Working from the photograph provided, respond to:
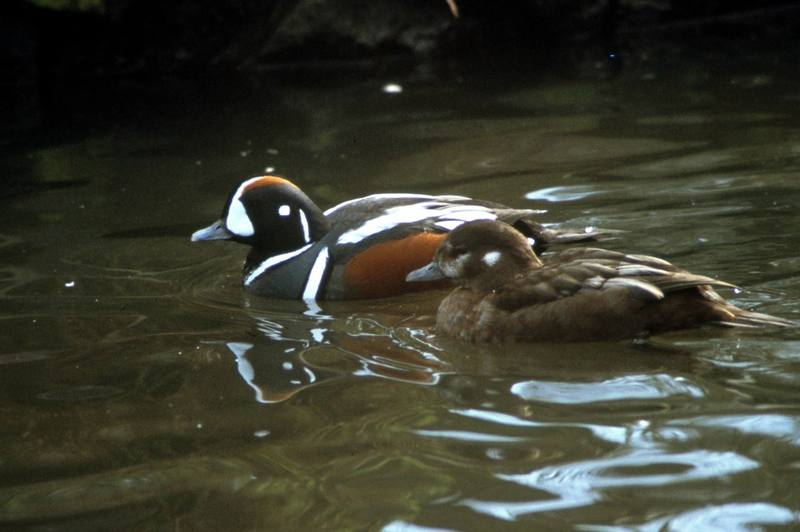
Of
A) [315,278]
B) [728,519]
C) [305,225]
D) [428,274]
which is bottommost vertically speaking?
[728,519]

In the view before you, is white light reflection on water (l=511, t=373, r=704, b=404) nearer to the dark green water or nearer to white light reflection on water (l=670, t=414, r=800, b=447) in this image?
the dark green water

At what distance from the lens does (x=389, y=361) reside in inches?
215

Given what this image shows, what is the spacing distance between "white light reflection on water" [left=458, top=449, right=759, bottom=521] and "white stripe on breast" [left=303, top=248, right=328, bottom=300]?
110 inches

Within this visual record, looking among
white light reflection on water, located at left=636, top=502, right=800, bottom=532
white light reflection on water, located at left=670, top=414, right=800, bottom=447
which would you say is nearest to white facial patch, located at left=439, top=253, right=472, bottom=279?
white light reflection on water, located at left=670, top=414, right=800, bottom=447

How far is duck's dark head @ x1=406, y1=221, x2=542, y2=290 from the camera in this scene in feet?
19.2

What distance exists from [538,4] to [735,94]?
131 inches

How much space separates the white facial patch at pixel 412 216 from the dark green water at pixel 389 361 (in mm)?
403

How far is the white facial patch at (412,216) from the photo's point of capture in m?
6.76

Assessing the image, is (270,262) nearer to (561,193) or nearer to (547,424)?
(561,193)

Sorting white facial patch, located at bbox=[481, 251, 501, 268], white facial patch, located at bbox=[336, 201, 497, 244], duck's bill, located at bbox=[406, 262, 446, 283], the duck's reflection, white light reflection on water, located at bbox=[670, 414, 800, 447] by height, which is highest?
white facial patch, located at bbox=[336, 201, 497, 244]

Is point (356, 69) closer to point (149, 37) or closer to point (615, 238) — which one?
point (149, 37)

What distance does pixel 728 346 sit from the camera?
5211 mm

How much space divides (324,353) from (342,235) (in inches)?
52.2

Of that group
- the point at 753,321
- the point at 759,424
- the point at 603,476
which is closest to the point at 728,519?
the point at 603,476
